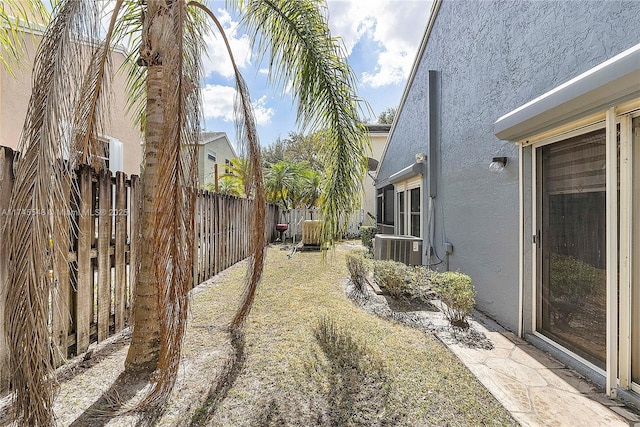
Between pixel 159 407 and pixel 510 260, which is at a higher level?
pixel 510 260

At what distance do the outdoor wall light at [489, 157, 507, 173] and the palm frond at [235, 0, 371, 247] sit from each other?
1974 mm

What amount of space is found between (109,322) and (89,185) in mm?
1682

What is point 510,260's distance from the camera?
13.9ft

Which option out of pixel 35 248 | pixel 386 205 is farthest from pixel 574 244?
pixel 386 205

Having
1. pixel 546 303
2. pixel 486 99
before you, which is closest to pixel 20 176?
pixel 546 303

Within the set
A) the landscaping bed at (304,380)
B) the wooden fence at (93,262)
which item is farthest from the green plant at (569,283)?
the wooden fence at (93,262)

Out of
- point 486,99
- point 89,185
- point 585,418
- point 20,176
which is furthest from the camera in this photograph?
point 486,99

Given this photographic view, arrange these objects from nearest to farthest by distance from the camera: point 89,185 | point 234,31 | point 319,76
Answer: point 89,185, point 234,31, point 319,76

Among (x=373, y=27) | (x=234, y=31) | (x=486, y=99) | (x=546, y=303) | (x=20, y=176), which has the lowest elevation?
(x=546, y=303)

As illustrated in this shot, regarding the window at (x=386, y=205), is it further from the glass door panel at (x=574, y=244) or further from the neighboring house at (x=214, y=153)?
the neighboring house at (x=214, y=153)

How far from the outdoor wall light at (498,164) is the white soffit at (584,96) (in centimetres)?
55

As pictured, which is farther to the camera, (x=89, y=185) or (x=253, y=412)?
(x=89, y=185)

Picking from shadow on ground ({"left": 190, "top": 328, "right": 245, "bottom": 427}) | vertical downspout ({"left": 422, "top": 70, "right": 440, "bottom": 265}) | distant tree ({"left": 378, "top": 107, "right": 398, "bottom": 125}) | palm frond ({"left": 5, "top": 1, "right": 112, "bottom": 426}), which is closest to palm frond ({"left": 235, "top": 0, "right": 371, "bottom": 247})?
shadow on ground ({"left": 190, "top": 328, "right": 245, "bottom": 427})

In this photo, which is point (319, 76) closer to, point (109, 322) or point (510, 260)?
point (510, 260)
